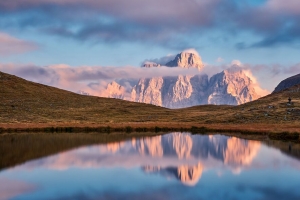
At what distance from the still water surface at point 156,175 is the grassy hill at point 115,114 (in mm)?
32626

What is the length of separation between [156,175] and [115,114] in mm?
111552

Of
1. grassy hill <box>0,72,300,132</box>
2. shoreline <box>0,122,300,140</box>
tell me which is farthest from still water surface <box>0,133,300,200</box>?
grassy hill <box>0,72,300,132</box>

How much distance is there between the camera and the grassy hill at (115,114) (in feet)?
309

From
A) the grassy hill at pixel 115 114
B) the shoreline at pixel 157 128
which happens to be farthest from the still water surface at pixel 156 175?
the grassy hill at pixel 115 114

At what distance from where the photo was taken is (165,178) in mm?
31141

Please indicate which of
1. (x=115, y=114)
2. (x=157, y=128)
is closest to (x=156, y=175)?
(x=157, y=128)

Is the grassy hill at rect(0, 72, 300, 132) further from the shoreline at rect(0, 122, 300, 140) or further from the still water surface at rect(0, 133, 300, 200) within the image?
the still water surface at rect(0, 133, 300, 200)

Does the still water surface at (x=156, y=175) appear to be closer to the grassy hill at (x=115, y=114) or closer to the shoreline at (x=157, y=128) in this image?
the shoreline at (x=157, y=128)

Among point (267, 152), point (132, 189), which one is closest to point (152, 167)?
point (132, 189)

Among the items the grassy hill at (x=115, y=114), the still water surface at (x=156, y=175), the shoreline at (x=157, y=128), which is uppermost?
the grassy hill at (x=115, y=114)

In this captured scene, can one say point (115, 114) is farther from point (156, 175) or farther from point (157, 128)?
point (156, 175)

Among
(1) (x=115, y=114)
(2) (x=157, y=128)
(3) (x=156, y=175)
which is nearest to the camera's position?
(3) (x=156, y=175)

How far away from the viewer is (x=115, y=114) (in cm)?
14312

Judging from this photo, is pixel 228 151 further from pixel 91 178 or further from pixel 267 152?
pixel 91 178
